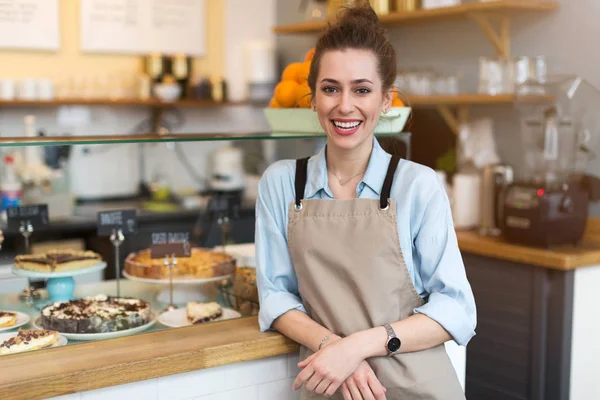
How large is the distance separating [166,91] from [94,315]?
308cm

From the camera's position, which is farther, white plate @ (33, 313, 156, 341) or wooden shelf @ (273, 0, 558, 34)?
wooden shelf @ (273, 0, 558, 34)

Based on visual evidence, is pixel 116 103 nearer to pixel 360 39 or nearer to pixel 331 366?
pixel 360 39

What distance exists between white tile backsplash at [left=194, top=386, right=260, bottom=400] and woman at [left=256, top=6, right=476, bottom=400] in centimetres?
14

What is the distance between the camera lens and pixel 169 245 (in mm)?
2012

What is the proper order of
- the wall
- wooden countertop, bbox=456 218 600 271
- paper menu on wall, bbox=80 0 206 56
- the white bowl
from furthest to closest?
1. the white bowl
2. paper menu on wall, bbox=80 0 206 56
3. the wall
4. wooden countertop, bbox=456 218 600 271

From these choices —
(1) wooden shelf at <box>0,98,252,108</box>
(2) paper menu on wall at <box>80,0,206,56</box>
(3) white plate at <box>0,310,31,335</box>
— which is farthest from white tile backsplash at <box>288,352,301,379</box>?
(2) paper menu on wall at <box>80,0,206,56</box>

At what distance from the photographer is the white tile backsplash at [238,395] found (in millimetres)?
1730

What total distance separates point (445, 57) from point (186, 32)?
1.76 meters

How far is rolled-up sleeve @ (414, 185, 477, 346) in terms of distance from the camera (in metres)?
1.62

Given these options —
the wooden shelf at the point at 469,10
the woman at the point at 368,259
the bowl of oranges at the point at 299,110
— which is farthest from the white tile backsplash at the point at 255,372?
the wooden shelf at the point at 469,10

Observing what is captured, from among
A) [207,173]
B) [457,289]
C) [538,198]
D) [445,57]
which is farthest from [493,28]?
[457,289]

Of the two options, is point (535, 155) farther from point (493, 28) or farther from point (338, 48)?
point (338, 48)

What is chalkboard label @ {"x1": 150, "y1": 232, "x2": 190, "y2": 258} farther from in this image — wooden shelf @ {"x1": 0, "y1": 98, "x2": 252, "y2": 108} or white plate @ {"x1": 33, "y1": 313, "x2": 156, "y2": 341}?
wooden shelf @ {"x1": 0, "y1": 98, "x2": 252, "y2": 108}

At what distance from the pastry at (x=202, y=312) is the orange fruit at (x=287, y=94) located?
0.62 m
